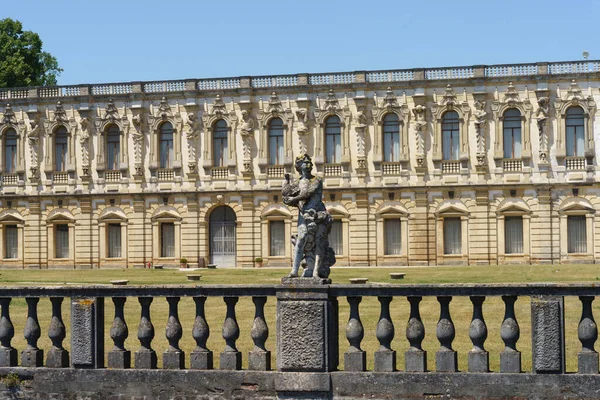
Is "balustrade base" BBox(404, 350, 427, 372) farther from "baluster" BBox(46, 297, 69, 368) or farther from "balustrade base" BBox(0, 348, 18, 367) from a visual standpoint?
"balustrade base" BBox(0, 348, 18, 367)

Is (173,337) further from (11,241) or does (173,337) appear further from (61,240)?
(11,241)

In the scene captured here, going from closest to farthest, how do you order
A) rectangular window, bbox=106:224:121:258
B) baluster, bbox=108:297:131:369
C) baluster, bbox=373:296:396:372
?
baluster, bbox=373:296:396:372
baluster, bbox=108:297:131:369
rectangular window, bbox=106:224:121:258

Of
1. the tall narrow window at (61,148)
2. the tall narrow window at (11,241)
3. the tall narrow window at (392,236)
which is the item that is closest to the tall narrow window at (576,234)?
the tall narrow window at (392,236)

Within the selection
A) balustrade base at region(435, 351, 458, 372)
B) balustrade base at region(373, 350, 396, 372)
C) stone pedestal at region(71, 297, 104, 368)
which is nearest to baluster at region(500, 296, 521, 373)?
balustrade base at region(435, 351, 458, 372)

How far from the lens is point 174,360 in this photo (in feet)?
49.0

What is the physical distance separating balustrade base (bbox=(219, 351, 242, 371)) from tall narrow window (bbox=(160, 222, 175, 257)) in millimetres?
53801

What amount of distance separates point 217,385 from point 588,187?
164ft

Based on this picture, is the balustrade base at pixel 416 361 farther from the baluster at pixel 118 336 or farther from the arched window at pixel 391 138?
the arched window at pixel 391 138

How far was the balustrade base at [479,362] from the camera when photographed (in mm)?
14102

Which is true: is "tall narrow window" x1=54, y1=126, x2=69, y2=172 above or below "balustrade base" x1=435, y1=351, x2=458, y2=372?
above

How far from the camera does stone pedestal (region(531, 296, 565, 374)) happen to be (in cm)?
1386

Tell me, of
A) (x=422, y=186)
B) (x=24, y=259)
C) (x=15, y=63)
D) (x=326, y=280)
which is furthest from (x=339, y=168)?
(x=326, y=280)

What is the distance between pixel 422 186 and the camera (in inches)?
2522

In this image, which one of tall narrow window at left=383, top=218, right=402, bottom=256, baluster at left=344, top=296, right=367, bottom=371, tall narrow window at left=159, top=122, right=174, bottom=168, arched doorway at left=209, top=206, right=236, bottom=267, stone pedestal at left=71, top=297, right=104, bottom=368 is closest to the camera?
baluster at left=344, top=296, right=367, bottom=371
